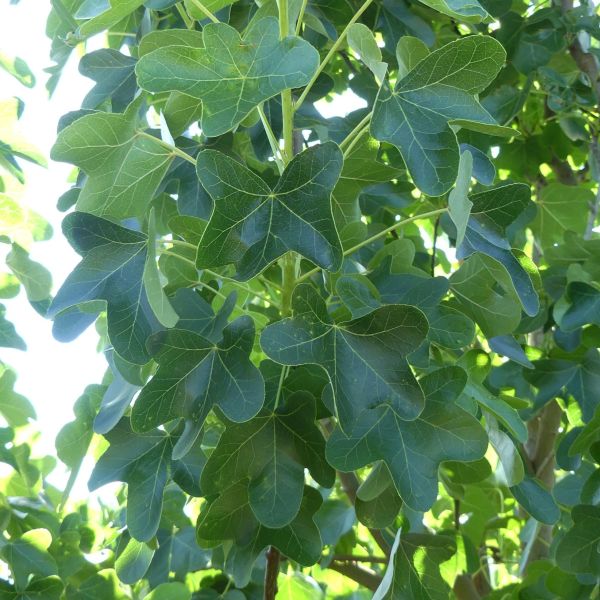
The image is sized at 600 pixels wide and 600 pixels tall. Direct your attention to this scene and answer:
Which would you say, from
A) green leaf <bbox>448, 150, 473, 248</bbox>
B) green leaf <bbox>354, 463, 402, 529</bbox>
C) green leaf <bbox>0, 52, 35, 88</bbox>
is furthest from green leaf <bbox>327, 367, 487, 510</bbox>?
green leaf <bbox>0, 52, 35, 88</bbox>

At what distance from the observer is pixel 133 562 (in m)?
1.36

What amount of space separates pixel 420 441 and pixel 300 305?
9.4 inches

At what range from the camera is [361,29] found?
0.96 meters

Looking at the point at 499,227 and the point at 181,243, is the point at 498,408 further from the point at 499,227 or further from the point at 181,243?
the point at 181,243

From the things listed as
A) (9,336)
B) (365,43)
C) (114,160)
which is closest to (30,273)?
(9,336)

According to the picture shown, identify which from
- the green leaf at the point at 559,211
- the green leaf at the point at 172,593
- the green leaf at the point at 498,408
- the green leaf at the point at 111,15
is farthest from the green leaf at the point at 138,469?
the green leaf at the point at 559,211

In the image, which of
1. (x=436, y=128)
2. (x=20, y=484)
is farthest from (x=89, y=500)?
(x=436, y=128)

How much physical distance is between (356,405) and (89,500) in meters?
1.17

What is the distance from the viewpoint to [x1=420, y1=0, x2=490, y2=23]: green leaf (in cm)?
91

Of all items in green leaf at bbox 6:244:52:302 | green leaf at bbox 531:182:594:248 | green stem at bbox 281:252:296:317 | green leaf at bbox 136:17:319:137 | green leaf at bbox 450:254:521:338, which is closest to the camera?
green leaf at bbox 136:17:319:137

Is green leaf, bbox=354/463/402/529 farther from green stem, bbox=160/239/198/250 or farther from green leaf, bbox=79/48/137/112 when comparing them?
green leaf, bbox=79/48/137/112

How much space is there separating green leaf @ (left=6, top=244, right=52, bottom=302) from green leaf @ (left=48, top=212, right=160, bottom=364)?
408 mm

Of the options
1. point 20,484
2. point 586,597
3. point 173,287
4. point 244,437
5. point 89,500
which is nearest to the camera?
point 244,437

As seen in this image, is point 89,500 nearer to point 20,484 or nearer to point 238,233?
point 20,484
